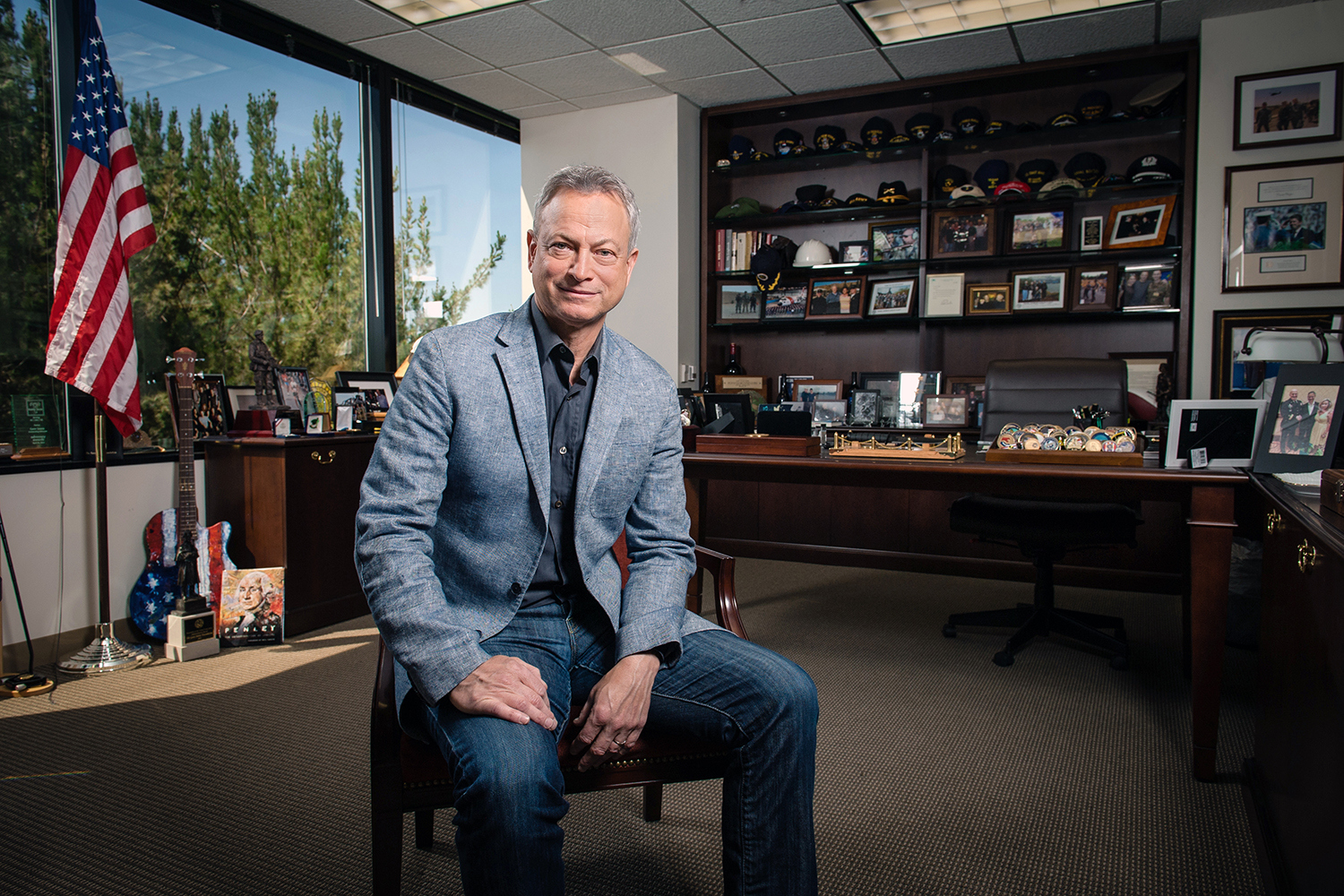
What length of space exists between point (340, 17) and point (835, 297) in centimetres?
294

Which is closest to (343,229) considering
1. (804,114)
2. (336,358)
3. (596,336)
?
(336,358)

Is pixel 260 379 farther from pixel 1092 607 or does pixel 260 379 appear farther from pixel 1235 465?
pixel 1092 607

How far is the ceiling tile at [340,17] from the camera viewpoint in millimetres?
3604

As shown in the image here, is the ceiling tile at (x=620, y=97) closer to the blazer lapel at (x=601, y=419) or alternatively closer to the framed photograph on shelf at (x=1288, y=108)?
the framed photograph on shelf at (x=1288, y=108)

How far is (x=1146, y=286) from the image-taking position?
4.24 m

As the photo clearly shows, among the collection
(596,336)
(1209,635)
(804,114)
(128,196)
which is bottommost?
(1209,635)

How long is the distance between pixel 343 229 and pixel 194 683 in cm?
241

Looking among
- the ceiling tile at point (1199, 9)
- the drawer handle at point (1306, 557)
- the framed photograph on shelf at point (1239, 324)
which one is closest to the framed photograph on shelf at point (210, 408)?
the drawer handle at point (1306, 557)

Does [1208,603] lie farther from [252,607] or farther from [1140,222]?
[252,607]

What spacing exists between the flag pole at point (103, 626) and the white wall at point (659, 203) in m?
2.80

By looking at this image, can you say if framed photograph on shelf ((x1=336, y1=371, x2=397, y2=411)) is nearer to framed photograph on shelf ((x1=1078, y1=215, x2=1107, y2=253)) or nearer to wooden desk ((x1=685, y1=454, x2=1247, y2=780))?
wooden desk ((x1=685, y1=454, x2=1247, y2=780))

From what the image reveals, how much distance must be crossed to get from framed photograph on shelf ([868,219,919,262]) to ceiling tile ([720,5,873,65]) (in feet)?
3.28

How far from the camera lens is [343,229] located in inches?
165

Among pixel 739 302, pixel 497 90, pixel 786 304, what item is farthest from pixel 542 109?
pixel 786 304
